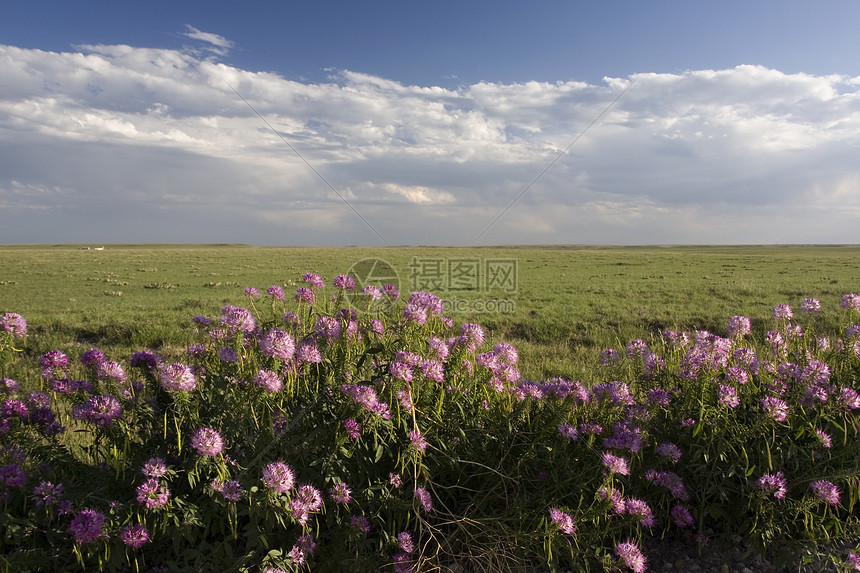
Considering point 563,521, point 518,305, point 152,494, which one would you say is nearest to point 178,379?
point 152,494

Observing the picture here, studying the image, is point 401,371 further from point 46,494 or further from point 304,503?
point 46,494

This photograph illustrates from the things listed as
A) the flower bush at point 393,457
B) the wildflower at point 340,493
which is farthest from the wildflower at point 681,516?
the wildflower at point 340,493

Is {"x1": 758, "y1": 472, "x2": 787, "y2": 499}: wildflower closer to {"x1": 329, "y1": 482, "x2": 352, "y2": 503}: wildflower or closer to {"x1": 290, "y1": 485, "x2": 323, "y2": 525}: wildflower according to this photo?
{"x1": 329, "y1": 482, "x2": 352, "y2": 503}: wildflower

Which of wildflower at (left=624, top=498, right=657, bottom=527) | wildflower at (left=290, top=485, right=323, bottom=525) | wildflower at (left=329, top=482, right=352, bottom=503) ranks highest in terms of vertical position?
wildflower at (left=290, top=485, right=323, bottom=525)

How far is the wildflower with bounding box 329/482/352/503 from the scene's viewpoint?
242 centimetres

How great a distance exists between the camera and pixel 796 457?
2875 millimetres

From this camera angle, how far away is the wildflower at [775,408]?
9.34 feet

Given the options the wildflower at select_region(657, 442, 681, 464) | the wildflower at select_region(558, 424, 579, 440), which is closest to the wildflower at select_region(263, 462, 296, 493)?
the wildflower at select_region(558, 424, 579, 440)

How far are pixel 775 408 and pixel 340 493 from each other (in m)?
2.45

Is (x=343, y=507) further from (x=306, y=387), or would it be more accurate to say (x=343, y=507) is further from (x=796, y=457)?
(x=796, y=457)

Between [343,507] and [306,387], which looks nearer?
[343,507]

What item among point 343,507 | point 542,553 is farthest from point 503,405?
point 343,507

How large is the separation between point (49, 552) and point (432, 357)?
2.11 metres

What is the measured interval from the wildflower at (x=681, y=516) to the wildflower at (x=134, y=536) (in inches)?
105
